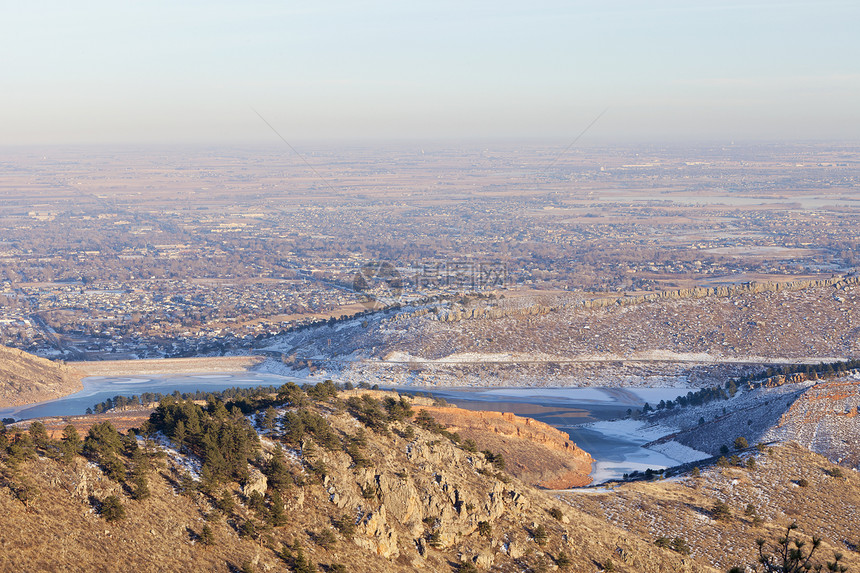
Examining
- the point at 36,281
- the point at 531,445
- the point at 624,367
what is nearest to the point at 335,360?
the point at 624,367

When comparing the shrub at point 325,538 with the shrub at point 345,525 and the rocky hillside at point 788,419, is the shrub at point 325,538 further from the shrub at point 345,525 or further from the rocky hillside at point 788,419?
the rocky hillside at point 788,419

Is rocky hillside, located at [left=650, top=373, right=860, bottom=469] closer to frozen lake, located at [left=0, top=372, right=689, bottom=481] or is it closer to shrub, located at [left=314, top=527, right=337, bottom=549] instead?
frozen lake, located at [left=0, top=372, right=689, bottom=481]

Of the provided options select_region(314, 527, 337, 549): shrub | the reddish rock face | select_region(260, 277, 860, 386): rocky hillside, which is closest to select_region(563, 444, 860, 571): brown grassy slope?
the reddish rock face

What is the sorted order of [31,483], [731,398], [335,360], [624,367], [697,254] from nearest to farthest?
[31,483], [731,398], [624,367], [335,360], [697,254]

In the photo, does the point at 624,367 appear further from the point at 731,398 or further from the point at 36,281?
the point at 36,281

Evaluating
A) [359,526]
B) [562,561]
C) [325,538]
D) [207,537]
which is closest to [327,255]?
[359,526]

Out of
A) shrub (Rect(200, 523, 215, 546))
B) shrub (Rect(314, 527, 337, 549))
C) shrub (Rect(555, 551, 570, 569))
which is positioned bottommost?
shrub (Rect(555, 551, 570, 569))
